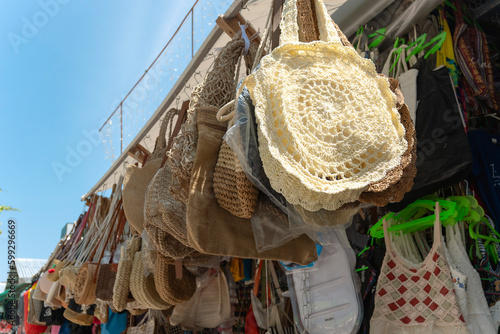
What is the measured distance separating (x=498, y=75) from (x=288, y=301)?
4.55 ft

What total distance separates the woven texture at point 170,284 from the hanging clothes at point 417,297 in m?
0.82

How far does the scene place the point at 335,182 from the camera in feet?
2.43

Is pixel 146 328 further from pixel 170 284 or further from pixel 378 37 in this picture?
pixel 378 37

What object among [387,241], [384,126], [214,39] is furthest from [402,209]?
[214,39]

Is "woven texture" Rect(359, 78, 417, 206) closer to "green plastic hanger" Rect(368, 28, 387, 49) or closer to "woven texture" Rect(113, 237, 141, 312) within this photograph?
"green plastic hanger" Rect(368, 28, 387, 49)

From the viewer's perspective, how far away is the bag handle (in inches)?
37.1

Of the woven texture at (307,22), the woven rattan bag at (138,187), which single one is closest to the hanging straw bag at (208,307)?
the woven rattan bag at (138,187)

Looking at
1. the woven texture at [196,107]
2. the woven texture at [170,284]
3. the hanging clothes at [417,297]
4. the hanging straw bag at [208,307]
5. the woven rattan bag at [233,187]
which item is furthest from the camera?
the hanging straw bag at [208,307]

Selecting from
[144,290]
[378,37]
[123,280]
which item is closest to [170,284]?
[144,290]

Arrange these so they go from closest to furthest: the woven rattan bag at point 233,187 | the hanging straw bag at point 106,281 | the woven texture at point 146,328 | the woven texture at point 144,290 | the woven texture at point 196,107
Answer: the woven rattan bag at point 233,187 → the woven texture at point 196,107 → the woven texture at point 144,290 → the hanging straw bag at point 106,281 → the woven texture at point 146,328

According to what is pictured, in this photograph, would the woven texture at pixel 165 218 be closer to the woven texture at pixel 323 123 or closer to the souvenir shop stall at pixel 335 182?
the souvenir shop stall at pixel 335 182

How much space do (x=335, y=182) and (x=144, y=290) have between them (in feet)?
4.61

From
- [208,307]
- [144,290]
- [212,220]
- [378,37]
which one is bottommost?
[208,307]

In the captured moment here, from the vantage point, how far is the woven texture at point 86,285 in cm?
228
